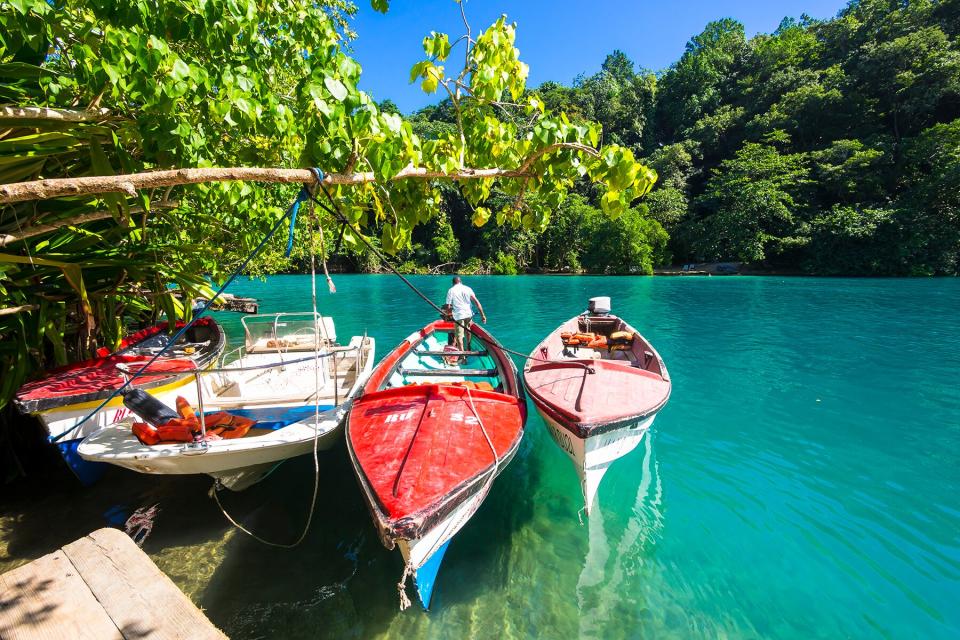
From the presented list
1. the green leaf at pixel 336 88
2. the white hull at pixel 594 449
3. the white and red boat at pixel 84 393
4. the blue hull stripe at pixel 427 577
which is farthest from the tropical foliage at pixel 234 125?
the blue hull stripe at pixel 427 577

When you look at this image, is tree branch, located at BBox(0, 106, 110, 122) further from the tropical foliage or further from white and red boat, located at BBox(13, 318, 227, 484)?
white and red boat, located at BBox(13, 318, 227, 484)

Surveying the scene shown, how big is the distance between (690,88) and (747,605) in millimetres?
73157

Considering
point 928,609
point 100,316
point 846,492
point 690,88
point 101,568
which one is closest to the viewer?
point 101,568

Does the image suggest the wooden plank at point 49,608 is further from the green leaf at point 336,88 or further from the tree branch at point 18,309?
the tree branch at point 18,309

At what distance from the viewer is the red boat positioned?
3.41m

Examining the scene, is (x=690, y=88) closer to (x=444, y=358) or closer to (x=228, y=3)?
(x=444, y=358)

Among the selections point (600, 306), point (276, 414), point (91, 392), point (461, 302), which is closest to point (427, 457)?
point (276, 414)

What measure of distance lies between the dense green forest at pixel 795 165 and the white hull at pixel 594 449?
2649 cm

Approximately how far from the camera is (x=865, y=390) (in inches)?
360

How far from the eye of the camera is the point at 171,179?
7.38ft

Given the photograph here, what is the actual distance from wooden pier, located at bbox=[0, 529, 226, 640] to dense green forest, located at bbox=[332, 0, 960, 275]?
1121 inches

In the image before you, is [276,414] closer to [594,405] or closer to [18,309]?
[18,309]

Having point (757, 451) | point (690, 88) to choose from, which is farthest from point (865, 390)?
point (690, 88)

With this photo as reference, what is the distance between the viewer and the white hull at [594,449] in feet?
15.3
